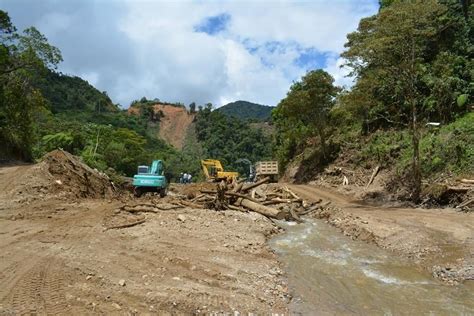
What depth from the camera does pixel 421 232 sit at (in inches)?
514

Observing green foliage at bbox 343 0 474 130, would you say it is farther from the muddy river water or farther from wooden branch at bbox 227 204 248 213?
the muddy river water

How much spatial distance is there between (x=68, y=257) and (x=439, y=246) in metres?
9.59

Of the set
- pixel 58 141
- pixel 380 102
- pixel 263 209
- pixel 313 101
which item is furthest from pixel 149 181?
pixel 58 141

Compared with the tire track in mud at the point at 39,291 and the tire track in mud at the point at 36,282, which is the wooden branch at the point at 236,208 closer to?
the tire track in mud at the point at 36,282

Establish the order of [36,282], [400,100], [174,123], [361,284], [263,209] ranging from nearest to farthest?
[36,282]
[361,284]
[263,209]
[400,100]
[174,123]

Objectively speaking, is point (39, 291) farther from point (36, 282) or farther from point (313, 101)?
point (313, 101)

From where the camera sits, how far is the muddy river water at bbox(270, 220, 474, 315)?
8.09m

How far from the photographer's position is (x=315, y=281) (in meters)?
9.71

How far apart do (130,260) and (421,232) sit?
349 inches

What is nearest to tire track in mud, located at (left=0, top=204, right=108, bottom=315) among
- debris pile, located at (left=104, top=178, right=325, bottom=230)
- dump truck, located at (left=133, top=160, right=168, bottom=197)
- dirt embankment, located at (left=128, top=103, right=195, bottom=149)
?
debris pile, located at (left=104, top=178, right=325, bottom=230)

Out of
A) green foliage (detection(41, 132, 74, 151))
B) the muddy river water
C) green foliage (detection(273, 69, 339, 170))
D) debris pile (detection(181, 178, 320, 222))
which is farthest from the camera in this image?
green foliage (detection(41, 132, 74, 151))

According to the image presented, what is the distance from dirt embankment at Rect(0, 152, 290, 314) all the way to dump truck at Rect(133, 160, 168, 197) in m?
5.54

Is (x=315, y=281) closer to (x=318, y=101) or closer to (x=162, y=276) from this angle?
(x=162, y=276)

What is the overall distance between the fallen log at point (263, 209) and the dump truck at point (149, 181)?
550cm
